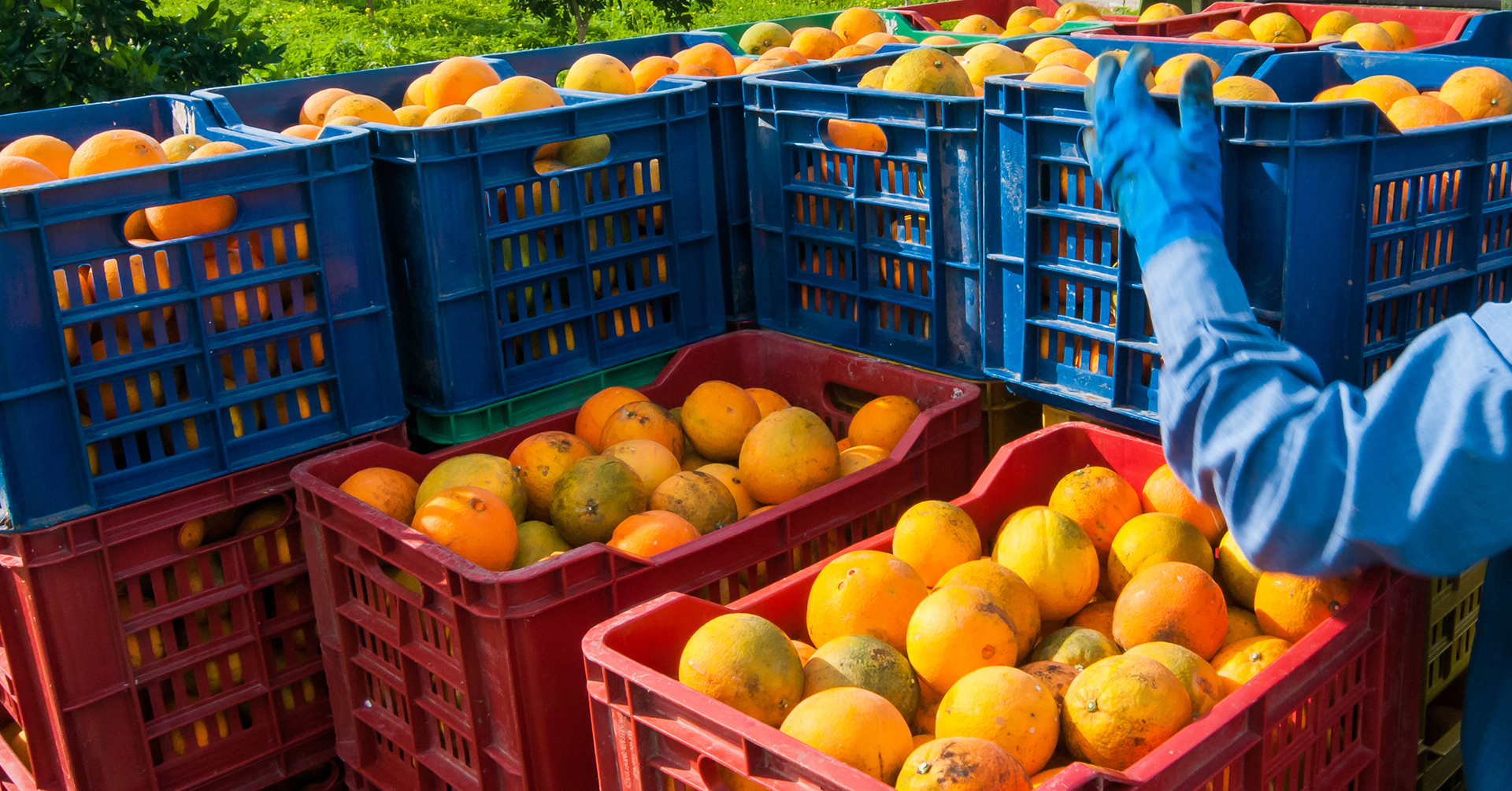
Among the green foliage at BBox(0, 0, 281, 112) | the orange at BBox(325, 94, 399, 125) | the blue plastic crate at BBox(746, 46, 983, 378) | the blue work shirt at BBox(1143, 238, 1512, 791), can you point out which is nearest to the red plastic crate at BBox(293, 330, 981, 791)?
the blue plastic crate at BBox(746, 46, 983, 378)

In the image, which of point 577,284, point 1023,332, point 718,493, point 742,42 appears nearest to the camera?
point 718,493

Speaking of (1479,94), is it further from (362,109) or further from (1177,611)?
(362,109)

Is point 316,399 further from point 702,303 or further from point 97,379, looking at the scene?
point 702,303

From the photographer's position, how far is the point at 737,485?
324 centimetres

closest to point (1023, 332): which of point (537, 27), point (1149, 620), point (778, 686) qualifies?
point (1149, 620)

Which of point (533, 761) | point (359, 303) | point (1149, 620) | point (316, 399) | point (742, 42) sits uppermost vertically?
point (742, 42)

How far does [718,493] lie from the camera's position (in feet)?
10.0

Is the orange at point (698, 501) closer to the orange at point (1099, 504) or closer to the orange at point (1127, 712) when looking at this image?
the orange at point (1099, 504)

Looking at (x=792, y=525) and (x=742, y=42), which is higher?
(x=742, y=42)

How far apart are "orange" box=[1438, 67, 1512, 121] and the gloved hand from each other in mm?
1446

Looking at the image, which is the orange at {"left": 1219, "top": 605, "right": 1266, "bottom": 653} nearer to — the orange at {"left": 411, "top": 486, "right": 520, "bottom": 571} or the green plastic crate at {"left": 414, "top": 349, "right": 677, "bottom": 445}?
the orange at {"left": 411, "top": 486, "right": 520, "bottom": 571}

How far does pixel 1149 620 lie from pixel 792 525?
838mm

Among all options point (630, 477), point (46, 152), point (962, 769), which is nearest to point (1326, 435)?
point (962, 769)

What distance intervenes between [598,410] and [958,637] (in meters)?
1.58
